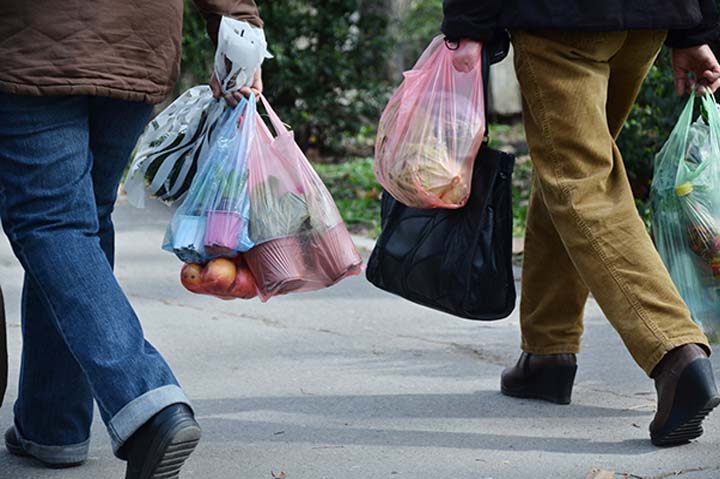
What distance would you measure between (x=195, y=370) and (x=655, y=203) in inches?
64.8

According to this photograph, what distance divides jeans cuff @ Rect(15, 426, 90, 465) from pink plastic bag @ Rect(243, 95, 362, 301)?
2.04ft

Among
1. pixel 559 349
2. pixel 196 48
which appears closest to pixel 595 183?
pixel 559 349

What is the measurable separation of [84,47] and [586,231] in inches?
54.7

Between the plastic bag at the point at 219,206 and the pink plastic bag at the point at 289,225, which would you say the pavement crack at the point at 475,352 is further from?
the plastic bag at the point at 219,206

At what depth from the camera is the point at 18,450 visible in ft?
10.8

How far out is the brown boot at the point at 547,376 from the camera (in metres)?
3.72

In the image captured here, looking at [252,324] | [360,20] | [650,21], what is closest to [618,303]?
[650,21]

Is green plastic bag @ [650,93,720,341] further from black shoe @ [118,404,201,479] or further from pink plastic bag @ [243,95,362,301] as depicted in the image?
black shoe @ [118,404,201,479]

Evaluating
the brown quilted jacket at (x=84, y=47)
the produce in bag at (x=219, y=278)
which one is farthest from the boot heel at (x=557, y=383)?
the brown quilted jacket at (x=84, y=47)

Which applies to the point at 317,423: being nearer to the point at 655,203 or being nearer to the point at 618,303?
the point at 618,303

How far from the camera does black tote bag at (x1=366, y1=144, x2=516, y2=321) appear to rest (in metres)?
3.42

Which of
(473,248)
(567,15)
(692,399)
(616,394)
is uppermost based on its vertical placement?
(567,15)

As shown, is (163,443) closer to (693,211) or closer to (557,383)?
(557,383)

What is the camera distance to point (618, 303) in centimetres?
323
